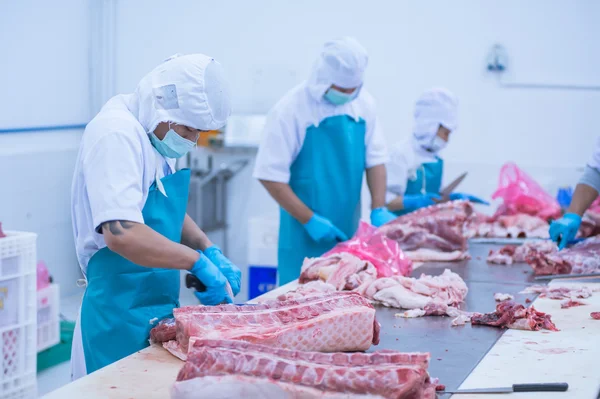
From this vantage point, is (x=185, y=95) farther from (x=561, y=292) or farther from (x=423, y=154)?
(x=423, y=154)

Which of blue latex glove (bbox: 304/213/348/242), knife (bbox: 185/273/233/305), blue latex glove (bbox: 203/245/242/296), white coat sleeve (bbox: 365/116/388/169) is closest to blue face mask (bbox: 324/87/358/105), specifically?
white coat sleeve (bbox: 365/116/388/169)

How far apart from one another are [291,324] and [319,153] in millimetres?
2217

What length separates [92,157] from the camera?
2.49 meters

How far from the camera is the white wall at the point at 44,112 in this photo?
668 cm

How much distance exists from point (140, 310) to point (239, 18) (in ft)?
18.0

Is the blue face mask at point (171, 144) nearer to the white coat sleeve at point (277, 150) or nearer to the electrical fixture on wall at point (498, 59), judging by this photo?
the white coat sleeve at point (277, 150)

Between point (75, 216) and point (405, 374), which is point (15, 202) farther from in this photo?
point (405, 374)

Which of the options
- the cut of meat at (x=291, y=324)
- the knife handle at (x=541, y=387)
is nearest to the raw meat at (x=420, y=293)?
the cut of meat at (x=291, y=324)

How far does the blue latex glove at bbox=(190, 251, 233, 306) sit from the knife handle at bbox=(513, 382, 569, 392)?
1.08m

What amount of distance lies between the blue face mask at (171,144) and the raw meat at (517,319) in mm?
1275

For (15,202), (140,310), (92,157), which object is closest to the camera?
(92,157)

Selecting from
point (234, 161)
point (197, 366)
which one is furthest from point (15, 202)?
point (197, 366)

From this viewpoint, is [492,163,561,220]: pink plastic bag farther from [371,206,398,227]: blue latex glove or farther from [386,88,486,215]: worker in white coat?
[371,206,398,227]: blue latex glove

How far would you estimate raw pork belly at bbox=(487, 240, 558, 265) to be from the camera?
4078mm
